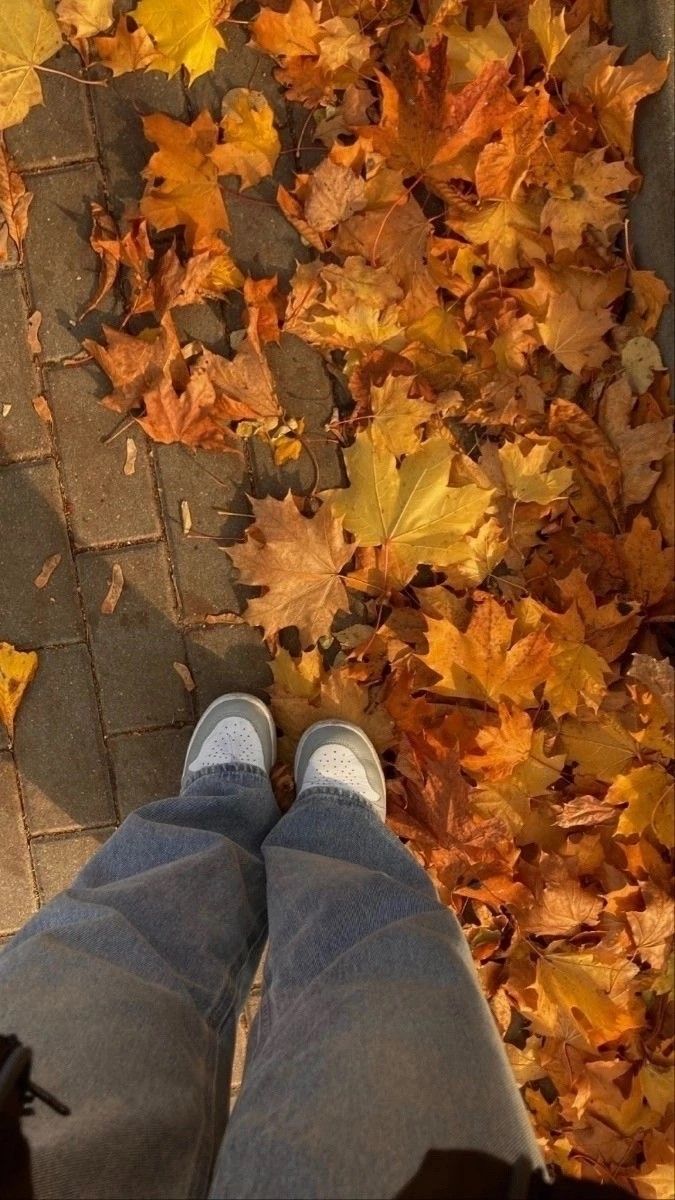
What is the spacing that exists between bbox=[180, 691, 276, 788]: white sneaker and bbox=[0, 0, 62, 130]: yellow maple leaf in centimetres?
144

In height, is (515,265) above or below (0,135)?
below

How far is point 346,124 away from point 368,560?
0.96m

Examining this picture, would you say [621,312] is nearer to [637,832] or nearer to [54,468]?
[637,832]

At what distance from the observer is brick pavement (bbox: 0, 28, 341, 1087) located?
6.21 feet

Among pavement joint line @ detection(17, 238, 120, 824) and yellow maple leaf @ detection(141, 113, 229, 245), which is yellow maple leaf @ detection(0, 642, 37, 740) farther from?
yellow maple leaf @ detection(141, 113, 229, 245)

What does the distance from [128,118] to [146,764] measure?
1524mm

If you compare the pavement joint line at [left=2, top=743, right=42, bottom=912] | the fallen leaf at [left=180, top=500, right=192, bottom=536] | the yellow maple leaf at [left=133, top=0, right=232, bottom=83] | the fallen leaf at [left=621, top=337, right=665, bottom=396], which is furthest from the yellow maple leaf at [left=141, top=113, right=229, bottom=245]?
the pavement joint line at [left=2, top=743, right=42, bottom=912]

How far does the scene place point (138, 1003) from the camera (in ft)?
3.99

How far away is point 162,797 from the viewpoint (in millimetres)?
2025

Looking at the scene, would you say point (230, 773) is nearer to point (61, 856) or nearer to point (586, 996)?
point (61, 856)

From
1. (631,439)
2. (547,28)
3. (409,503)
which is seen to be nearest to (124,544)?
(409,503)

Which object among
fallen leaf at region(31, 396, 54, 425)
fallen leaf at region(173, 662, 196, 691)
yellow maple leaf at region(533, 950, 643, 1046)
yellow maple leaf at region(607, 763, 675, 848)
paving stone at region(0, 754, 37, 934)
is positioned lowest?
yellow maple leaf at region(533, 950, 643, 1046)

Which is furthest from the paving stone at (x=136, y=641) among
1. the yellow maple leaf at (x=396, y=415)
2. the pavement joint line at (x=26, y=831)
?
the yellow maple leaf at (x=396, y=415)

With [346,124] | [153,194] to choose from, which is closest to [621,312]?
[346,124]
